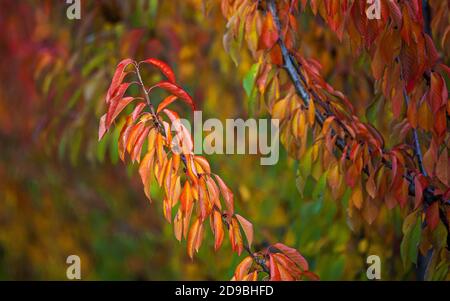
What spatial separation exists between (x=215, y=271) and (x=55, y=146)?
765 millimetres

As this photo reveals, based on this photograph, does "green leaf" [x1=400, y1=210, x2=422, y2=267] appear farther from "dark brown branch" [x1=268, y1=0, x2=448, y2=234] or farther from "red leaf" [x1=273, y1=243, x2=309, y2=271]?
"red leaf" [x1=273, y1=243, x2=309, y2=271]

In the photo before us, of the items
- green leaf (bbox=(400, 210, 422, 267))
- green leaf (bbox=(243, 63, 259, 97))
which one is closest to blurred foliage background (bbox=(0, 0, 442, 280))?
green leaf (bbox=(243, 63, 259, 97))

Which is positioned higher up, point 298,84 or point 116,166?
point 298,84

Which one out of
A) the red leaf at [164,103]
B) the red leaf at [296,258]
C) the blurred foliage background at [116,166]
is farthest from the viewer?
the blurred foliage background at [116,166]

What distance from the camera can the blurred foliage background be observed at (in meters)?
2.05

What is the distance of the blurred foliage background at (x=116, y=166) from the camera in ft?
6.73

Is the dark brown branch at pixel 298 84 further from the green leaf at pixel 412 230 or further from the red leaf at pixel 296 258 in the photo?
the red leaf at pixel 296 258

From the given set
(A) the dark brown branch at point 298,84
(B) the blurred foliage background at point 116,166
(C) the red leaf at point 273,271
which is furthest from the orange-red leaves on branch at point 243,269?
(B) the blurred foliage background at point 116,166

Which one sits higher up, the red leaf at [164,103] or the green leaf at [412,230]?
the red leaf at [164,103]

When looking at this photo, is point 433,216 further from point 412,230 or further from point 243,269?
point 243,269

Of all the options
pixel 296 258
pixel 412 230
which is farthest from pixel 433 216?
pixel 296 258

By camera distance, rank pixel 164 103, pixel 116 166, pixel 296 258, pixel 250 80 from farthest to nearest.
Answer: pixel 116 166 < pixel 250 80 < pixel 296 258 < pixel 164 103

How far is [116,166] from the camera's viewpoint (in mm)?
2740
